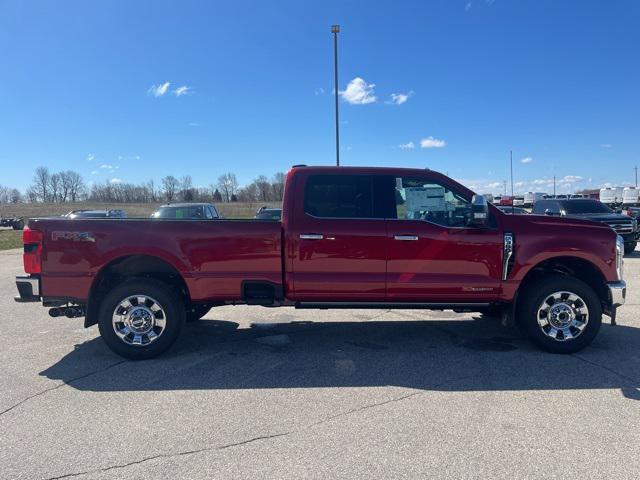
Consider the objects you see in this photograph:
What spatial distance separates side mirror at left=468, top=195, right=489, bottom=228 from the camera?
473 cm

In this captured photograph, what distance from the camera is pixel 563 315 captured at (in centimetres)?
506

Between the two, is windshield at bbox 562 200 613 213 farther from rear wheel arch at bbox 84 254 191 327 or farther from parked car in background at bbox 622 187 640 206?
parked car in background at bbox 622 187 640 206

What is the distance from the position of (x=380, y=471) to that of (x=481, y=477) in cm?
61

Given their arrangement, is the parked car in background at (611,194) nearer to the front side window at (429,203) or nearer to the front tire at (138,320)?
the front side window at (429,203)

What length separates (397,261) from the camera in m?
5.03

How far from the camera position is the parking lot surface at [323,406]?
3.01 m

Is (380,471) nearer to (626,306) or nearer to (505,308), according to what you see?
(505,308)

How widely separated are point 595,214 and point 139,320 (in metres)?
14.1

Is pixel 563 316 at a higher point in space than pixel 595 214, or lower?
lower

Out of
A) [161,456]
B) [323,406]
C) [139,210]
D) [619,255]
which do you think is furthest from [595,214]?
[139,210]

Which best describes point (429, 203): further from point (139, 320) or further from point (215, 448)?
point (139, 320)

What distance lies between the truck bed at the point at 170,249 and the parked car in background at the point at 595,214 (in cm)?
1178

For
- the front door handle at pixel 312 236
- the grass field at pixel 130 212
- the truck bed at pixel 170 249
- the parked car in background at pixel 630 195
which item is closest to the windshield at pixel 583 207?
the front door handle at pixel 312 236

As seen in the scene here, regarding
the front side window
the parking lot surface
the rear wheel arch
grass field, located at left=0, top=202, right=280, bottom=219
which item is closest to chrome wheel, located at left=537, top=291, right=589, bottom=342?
the parking lot surface
